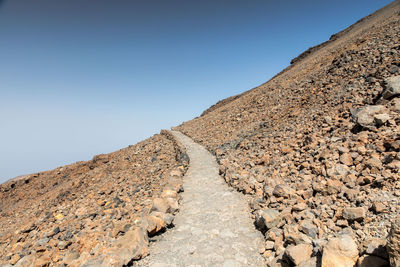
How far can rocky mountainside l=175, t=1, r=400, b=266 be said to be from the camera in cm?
456

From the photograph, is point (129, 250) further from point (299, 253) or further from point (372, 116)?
point (372, 116)

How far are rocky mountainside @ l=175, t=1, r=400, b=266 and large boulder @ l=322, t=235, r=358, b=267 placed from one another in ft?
0.05

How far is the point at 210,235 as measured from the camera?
6.60 meters

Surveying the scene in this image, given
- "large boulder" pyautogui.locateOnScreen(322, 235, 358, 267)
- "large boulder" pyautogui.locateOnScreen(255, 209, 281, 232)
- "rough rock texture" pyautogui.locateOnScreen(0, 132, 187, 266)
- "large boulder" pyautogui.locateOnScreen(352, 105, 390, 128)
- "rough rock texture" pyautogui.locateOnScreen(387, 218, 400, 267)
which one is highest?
"rough rock texture" pyautogui.locateOnScreen(0, 132, 187, 266)

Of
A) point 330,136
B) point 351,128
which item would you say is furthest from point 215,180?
point 351,128

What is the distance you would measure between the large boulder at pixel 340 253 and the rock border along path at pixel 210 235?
6.03ft

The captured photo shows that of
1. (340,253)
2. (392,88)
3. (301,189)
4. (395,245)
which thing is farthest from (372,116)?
(395,245)

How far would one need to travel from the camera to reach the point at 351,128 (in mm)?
9242

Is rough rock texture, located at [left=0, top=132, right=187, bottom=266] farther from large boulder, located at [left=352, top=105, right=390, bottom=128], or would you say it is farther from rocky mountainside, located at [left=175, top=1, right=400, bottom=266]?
large boulder, located at [left=352, top=105, right=390, bottom=128]

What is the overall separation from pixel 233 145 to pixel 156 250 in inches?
432

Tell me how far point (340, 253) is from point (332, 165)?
448 centimetres

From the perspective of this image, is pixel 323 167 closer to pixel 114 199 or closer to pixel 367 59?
pixel 114 199

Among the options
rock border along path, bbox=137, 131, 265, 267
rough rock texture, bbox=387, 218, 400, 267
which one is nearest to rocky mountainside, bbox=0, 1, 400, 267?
rough rock texture, bbox=387, 218, 400, 267

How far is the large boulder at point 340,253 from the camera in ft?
12.3
